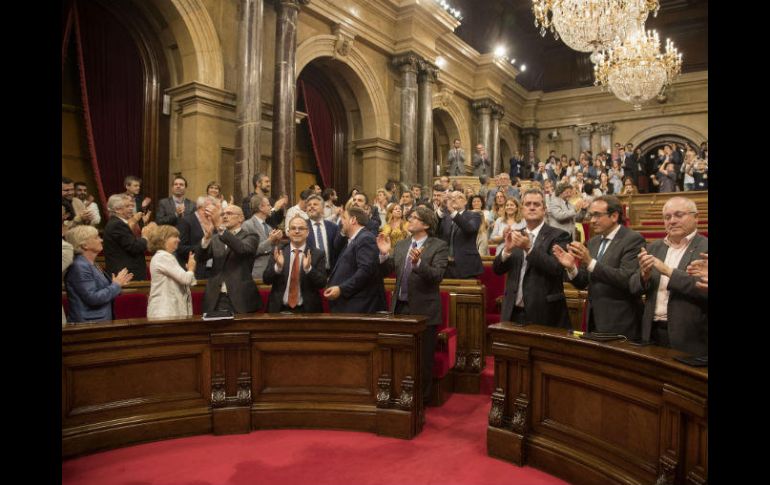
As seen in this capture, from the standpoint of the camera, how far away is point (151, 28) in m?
7.39

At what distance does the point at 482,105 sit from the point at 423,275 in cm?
1272

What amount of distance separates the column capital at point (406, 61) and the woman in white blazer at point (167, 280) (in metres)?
8.76

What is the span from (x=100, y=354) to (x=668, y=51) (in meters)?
10.9

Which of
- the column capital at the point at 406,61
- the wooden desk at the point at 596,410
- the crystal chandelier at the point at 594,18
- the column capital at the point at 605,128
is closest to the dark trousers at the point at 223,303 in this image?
the wooden desk at the point at 596,410

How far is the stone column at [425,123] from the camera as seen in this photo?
38.1 feet

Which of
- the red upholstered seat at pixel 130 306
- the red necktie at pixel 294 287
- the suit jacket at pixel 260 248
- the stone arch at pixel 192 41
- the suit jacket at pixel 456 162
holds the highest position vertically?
the stone arch at pixel 192 41

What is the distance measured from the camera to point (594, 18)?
770 cm

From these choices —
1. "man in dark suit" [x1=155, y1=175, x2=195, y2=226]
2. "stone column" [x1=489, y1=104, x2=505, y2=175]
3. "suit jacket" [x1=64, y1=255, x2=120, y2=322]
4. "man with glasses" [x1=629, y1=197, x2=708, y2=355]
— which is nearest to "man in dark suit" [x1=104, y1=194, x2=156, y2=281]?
"suit jacket" [x1=64, y1=255, x2=120, y2=322]

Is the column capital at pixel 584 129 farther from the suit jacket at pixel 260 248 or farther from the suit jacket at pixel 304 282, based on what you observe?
the suit jacket at pixel 304 282

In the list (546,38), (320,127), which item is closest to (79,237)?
(320,127)
